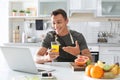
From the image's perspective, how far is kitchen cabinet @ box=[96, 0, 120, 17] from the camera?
469 centimetres

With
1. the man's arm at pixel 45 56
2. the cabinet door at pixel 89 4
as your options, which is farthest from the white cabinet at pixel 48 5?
the man's arm at pixel 45 56

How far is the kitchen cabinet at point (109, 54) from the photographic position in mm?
4422

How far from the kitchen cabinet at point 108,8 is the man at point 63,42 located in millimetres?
1868

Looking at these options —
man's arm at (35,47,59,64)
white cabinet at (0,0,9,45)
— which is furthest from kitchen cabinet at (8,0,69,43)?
man's arm at (35,47,59,64)

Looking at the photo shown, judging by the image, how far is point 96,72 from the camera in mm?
1730

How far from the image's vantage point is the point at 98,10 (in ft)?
15.4

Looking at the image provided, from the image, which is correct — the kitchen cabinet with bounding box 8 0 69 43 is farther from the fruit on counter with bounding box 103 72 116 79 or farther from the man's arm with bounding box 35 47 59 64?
the fruit on counter with bounding box 103 72 116 79

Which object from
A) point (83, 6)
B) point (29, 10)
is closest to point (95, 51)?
point (83, 6)

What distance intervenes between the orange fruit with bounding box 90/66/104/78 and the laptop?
0.45 meters

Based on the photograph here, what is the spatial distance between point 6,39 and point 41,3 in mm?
1053

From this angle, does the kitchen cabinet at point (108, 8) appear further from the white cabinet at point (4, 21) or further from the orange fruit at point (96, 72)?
the orange fruit at point (96, 72)

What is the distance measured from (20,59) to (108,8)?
3165 mm

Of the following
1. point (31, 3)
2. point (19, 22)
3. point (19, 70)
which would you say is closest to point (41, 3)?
point (31, 3)

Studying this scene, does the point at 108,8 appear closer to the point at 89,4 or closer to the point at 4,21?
the point at 89,4
